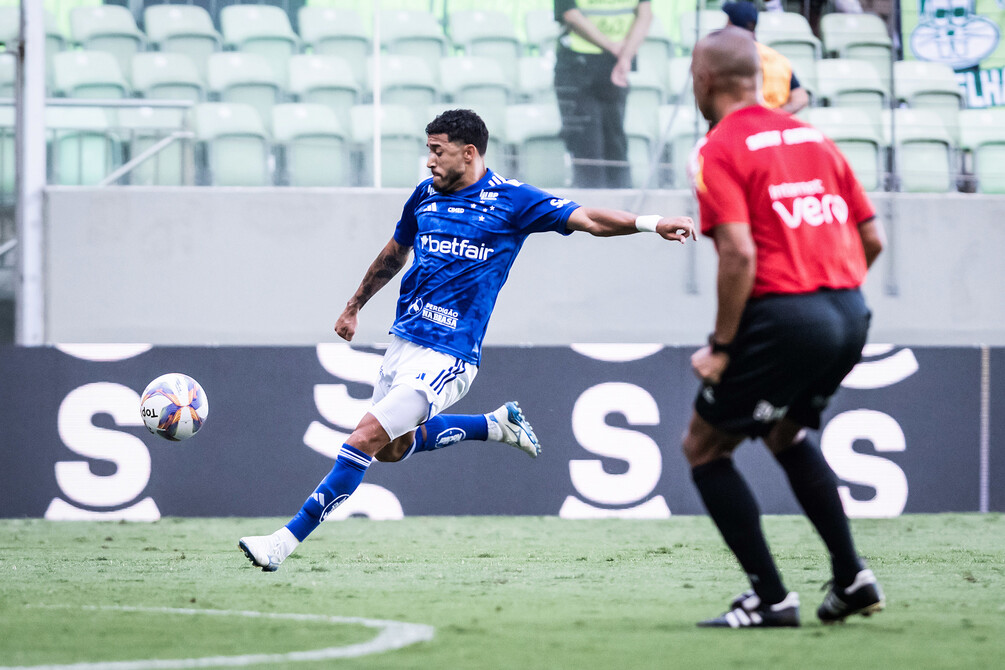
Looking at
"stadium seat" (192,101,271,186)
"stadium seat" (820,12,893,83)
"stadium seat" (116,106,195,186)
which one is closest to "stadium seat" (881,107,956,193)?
"stadium seat" (820,12,893,83)

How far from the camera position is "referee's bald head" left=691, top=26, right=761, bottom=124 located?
416 cm

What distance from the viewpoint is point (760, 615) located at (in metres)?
4.19

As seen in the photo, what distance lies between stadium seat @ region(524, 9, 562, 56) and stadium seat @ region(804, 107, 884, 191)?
2132 mm

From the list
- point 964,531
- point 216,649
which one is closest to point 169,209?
point 964,531

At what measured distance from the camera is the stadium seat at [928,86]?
11.2 metres

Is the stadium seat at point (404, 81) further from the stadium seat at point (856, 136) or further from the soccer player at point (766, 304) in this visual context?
the soccer player at point (766, 304)

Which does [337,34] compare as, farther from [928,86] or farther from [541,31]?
[928,86]

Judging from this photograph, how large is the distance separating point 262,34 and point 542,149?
2.44 m

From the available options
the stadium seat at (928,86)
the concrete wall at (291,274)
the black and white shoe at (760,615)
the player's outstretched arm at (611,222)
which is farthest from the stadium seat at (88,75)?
the black and white shoe at (760,615)

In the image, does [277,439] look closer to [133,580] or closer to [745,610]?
[133,580]

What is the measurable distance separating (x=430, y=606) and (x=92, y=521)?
4.74 m

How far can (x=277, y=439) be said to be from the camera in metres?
9.04

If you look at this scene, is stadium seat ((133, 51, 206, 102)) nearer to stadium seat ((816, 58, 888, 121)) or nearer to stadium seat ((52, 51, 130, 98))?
stadium seat ((52, 51, 130, 98))

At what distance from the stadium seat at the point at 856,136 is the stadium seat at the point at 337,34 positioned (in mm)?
3587
